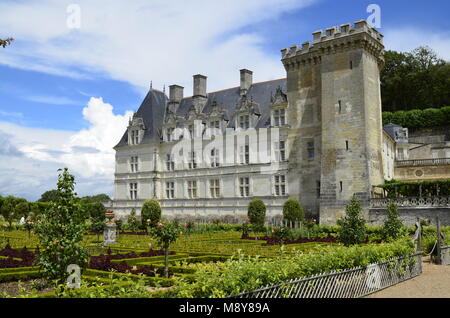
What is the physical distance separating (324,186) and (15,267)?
70.5ft

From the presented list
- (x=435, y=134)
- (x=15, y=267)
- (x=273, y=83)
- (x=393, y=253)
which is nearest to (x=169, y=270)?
(x=15, y=267)

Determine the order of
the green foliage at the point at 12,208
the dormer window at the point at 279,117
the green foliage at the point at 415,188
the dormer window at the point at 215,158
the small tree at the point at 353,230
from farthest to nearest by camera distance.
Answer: the green foliage at the point at 12,208 < the dormer window at the point at 215,158 < the dormer window at the point at 279,117 < the green foliage at the point at 415,188 < the small tree at the point at 353,230

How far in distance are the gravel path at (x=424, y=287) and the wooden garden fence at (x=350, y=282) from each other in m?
0.22

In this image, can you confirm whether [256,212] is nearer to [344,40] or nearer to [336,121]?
[336,121]

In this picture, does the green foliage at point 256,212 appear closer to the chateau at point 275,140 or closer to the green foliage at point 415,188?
the chateau at point 275,140

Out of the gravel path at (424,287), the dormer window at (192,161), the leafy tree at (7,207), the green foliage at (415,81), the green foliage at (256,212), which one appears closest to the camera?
the gravel path at (424,287)

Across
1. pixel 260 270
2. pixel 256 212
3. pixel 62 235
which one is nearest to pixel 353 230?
pixel 260 270

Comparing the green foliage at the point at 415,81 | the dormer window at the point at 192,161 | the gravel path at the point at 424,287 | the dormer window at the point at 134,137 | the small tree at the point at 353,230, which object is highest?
the green foliage at the point at 415,81

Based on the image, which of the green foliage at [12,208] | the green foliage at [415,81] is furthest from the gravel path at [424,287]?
the green foliage at [415,81]

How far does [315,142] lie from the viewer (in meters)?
33.0

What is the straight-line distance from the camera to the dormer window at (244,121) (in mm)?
36594

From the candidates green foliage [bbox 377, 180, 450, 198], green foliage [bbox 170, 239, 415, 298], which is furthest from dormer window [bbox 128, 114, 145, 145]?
green foliage [bbox 170, 239, 415, 298]

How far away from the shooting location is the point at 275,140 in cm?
3481

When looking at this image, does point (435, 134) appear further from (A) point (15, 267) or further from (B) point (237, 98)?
(A) point (15, 267)
